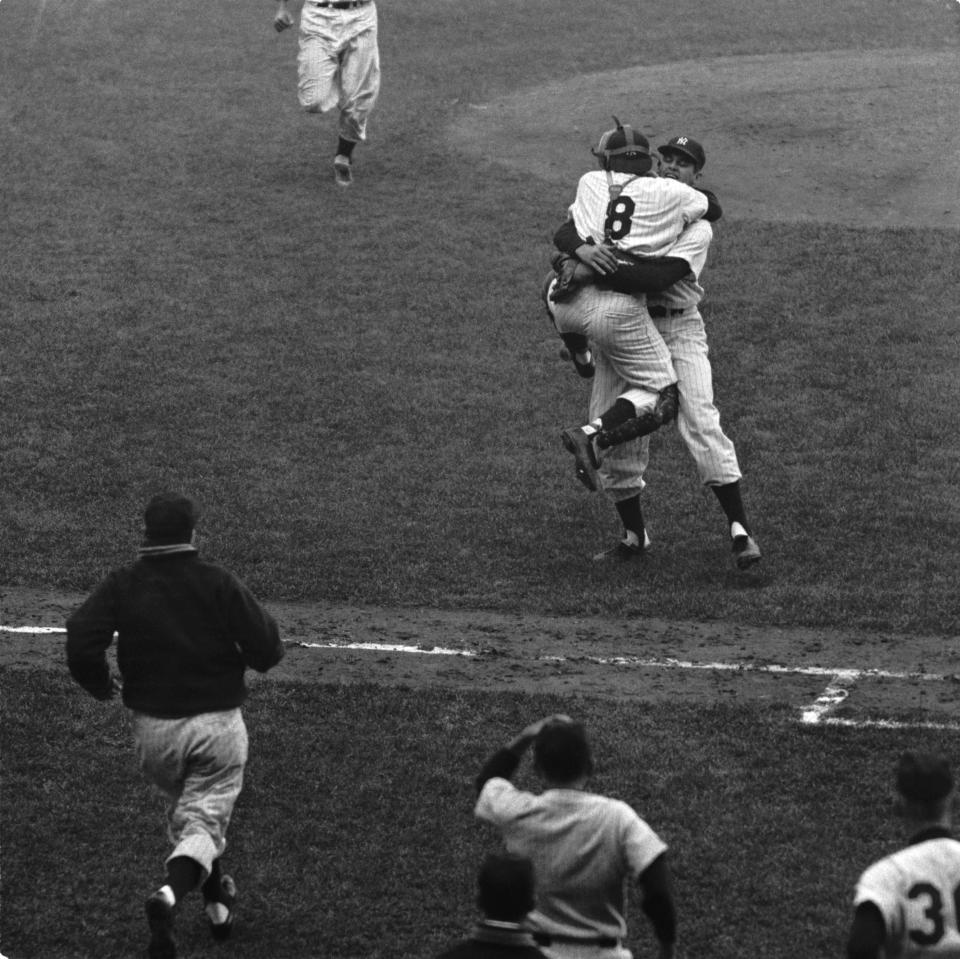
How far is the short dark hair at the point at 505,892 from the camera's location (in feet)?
14.2

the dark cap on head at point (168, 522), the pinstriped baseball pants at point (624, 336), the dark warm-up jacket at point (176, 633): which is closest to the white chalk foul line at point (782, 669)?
the pinstriped baseball pants at point (624, 336)

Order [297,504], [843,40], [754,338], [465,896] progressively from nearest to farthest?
[465,896] < [297,504] < [754,338] < [843,40]

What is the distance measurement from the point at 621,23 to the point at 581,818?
1891 centimetres

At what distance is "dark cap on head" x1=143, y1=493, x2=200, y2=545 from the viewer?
6.27m

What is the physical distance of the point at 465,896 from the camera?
6.77 m

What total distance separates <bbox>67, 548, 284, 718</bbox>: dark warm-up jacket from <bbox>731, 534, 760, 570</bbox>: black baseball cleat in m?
4.43

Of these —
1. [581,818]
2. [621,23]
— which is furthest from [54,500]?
[621,23]

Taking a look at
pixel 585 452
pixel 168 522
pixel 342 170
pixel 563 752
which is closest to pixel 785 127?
pixel 342 170

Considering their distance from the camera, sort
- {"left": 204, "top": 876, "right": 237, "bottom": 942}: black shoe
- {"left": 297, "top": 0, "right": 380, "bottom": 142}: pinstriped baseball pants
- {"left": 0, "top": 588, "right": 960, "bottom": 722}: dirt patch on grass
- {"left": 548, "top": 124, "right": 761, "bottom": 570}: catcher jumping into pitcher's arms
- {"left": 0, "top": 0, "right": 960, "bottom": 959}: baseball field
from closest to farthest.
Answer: {"left": 204, "top": 876, "right": 237, "bottom": 942}: black shoe, {"left": 0, "top": 0, "right": 960, "bottom": 959}: baseball field, {"left": 0, "top": 588, "right": 960, "bottom": 722}: dirt patch on grass, {"left": 548, "top": 124, "right": 761, "bottom": 570}: catcher jumping into pitcher's arms, {"left": 297, "top": 0, "right": 380, "bottom": 142}: pinstriped baseball pants

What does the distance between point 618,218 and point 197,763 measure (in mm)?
4817

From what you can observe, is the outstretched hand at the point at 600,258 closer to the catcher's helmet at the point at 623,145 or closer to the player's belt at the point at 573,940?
A: the catcher's helmet at the point at 623,145

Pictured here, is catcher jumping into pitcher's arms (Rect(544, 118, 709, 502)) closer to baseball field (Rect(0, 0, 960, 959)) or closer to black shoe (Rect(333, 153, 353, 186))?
baseball field (Rect(0, 0, 960, 959))

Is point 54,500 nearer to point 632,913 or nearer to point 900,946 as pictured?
point 632,913

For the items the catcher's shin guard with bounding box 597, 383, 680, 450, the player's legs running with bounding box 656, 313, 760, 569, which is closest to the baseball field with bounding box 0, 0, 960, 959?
the player's legs running with bounding box 656, 313, 760, 569
